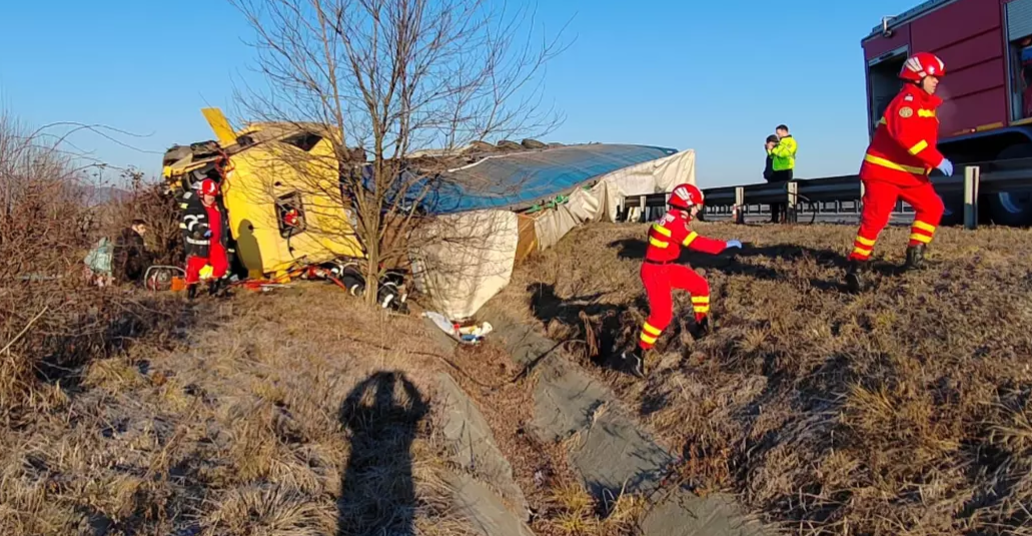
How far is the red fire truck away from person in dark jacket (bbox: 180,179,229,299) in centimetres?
974

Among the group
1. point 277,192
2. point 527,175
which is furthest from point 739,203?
point 277,192

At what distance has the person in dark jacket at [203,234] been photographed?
31.2 feet

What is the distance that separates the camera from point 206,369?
5742mm

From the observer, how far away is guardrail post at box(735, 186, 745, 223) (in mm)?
12664

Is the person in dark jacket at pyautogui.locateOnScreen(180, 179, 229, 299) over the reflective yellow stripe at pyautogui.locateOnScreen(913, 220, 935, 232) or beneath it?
over

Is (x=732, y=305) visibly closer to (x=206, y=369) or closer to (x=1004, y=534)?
(x=1004, y=534)

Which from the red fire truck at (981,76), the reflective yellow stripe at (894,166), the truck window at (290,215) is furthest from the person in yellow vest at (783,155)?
the truck window at (290,215)

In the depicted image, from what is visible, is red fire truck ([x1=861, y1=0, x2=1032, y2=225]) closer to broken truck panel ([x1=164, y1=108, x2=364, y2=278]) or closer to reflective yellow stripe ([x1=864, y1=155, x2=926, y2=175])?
reflective yellow stripe ([x1=864, y1=155, x2=926, y2=175])

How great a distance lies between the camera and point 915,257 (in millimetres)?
6137

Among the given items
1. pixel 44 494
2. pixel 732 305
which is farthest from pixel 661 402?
pixel 44 494

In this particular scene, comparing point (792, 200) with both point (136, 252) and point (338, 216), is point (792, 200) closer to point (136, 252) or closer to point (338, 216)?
point (338, 216)

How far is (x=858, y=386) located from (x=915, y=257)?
2.19m

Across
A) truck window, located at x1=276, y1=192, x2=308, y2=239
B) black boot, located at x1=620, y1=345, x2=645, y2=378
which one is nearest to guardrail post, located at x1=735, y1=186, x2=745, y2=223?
black boot, located at x1=620, y1=345, x2=645, y2=378

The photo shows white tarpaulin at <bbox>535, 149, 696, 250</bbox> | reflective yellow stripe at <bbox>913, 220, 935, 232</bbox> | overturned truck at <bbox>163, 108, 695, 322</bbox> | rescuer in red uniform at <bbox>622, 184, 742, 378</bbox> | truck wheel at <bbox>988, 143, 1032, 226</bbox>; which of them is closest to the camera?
reflective yellow stripe at <bbox>913, 220, 935, 232</bbox>
